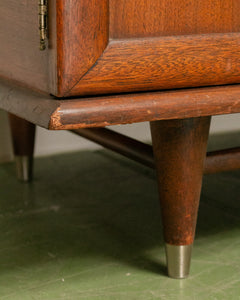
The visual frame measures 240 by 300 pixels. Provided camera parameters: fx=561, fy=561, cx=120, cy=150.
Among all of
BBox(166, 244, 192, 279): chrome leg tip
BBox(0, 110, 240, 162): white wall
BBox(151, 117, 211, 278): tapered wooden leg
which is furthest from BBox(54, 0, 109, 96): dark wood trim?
BBox(0, 110, 240, 162): white wall

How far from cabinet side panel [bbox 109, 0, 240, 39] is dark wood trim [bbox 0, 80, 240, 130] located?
0.09m

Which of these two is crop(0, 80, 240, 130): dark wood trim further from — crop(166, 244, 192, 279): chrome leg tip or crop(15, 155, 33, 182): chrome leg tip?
crop(15, 155, 33, 182): chrome leg tip

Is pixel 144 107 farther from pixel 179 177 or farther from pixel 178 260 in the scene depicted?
pixel 178 260

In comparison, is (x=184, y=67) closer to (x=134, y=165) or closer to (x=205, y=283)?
(x=205, y=283)

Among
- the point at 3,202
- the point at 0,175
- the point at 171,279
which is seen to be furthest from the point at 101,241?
the point at 0,175

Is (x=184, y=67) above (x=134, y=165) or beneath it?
above

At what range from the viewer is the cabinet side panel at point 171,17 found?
79 centimetres

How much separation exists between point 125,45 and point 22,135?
34.7 inches

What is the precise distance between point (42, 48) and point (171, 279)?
0.47 m

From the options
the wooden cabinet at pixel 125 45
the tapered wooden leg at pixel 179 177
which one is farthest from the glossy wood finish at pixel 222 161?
the wooden cabinet at pixel 125 45

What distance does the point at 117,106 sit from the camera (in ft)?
2.59

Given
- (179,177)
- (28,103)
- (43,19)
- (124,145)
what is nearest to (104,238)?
(124,145)

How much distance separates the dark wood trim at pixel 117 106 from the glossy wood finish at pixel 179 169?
0.08 meters

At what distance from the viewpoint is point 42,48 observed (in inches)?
30.8
